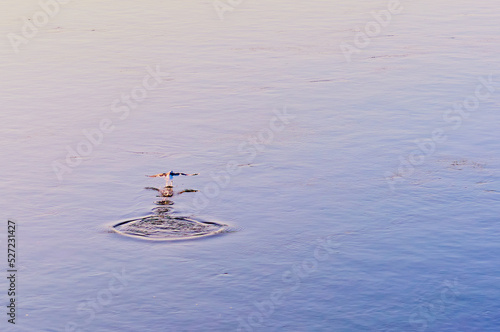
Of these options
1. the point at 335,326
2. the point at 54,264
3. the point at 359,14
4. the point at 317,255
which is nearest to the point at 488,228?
the point at 317,255

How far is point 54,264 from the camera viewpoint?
25.6m

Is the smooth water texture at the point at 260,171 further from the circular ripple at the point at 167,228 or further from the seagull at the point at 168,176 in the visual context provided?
the seagull at the point at 168,176

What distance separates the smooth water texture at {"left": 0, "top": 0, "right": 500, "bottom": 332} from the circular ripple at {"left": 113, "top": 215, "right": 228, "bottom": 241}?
1.56ft

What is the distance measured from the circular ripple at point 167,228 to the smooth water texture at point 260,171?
0.48 meters

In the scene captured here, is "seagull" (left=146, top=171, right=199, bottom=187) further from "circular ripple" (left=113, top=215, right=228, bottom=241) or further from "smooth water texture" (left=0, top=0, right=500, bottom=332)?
"circular ripple" (left=113, top=215, right=228, bottom=241)

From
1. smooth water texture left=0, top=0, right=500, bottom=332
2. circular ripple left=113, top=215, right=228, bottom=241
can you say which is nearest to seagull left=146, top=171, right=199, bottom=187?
smooth water texture left=0, top=0, right=500, bottom=332

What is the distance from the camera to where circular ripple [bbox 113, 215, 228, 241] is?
27281 mm

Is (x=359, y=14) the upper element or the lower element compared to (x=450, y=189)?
upper

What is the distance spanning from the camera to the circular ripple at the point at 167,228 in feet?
89.5

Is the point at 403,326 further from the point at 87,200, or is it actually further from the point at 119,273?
the point at 87,200

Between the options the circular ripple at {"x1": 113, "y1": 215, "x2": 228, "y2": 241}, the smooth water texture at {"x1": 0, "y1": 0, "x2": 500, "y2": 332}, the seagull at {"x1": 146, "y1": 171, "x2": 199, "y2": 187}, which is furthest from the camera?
the seagull at {"x1": 146, "y1": 171, "x2": 199, "y2": 187}

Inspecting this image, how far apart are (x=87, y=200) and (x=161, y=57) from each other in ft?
64.1

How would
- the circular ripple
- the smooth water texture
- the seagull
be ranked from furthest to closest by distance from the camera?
the seagull < the circular ripple < the smooth water texture

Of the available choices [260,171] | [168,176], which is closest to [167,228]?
[168,176]
